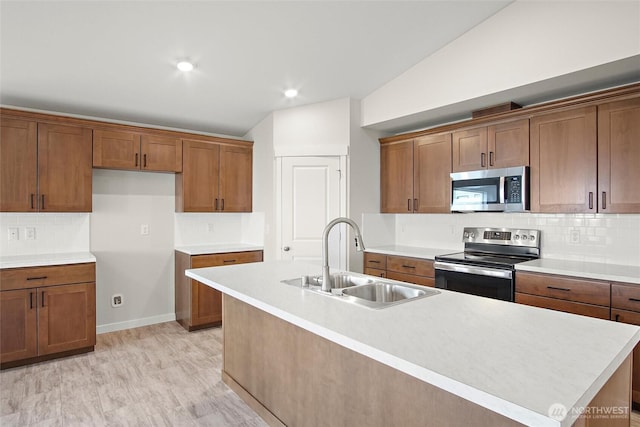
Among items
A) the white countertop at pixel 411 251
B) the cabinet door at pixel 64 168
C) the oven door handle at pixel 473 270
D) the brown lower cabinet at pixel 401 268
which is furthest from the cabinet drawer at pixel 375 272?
the cabinet door at pixel 64 168

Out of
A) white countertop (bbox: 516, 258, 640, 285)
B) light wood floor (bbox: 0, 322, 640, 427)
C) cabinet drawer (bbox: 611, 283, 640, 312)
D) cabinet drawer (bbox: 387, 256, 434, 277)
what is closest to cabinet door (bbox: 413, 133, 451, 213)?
cabinet drawer (bbox: 387, 256, 434, 277)

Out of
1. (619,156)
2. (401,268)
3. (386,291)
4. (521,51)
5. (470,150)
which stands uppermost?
(521,51)

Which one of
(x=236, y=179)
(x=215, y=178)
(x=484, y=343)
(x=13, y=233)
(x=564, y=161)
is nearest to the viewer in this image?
(x=484, y=343)

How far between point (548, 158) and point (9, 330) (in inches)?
184

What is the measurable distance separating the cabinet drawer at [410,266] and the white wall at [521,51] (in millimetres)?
1486

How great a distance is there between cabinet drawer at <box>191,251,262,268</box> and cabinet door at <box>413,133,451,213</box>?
1.96 metres

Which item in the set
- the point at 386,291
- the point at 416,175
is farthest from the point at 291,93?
the point at 386,291

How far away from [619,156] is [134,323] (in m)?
4.87

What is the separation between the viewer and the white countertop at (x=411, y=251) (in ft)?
12.1

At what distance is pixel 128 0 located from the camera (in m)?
2.34

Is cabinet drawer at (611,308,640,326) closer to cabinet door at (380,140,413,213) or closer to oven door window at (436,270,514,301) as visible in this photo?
oven door window at (436,270,514,301)

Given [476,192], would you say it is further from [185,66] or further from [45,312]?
[45,312]

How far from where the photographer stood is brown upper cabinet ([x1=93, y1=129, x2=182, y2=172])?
370cm

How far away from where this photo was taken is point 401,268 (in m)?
3.80
